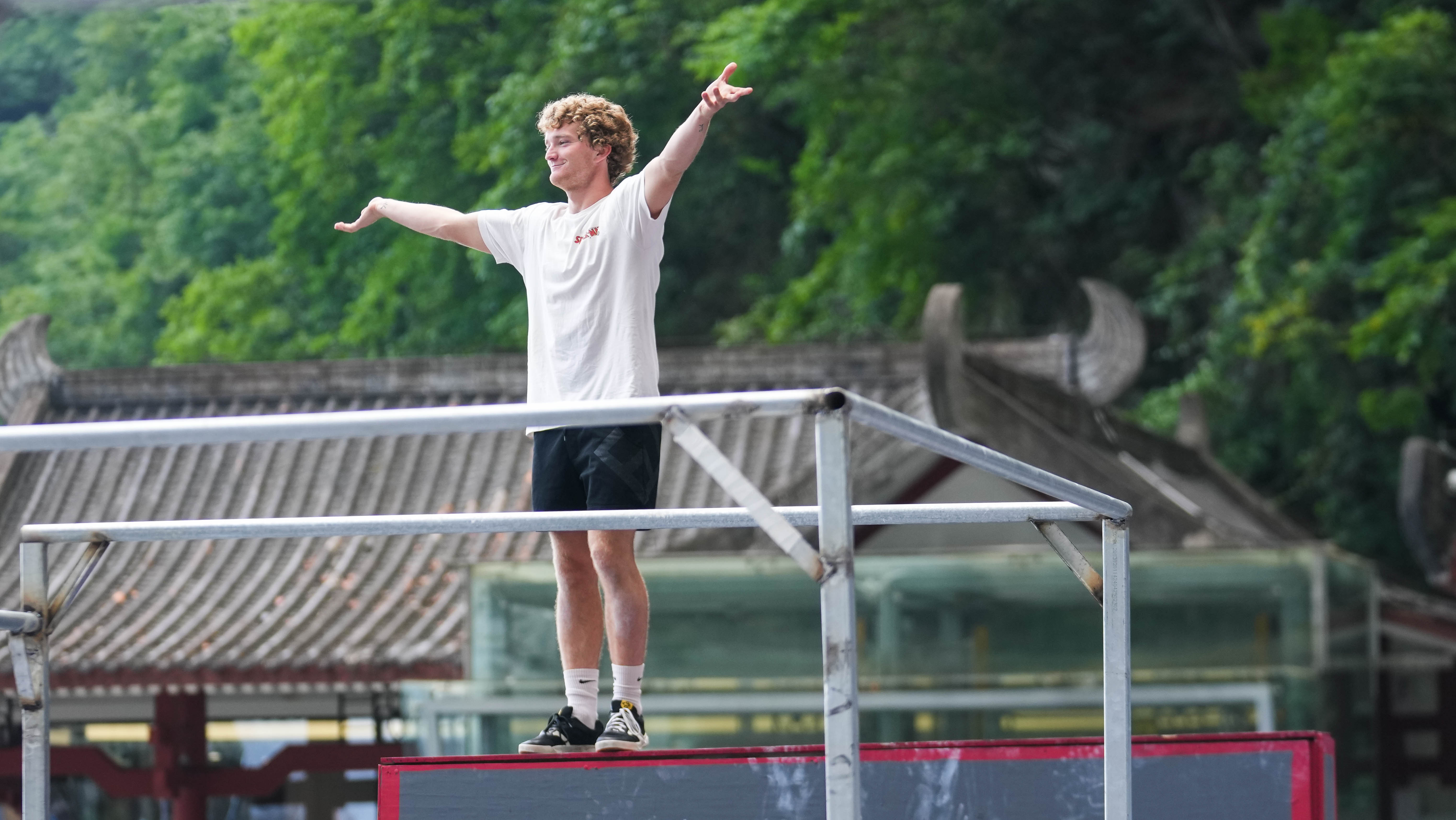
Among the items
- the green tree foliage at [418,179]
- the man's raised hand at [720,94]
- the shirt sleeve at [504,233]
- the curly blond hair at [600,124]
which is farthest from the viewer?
the green tree foliage at [418,179]

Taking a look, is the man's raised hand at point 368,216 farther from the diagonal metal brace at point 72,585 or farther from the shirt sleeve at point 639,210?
the diagonal metal brace at point 72,585

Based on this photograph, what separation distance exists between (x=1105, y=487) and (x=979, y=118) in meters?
9.14

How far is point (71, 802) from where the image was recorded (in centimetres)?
1240

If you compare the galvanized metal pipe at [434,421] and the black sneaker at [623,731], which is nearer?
the galvanized metal pipe at [434,421]

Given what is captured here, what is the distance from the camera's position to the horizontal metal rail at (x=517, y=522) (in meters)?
3.42

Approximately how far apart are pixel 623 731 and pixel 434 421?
149 cm

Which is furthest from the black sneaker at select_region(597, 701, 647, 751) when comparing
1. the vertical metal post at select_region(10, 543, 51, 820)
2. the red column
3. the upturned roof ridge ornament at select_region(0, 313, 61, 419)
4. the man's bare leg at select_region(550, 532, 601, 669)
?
the upturned roof ridge ornament at select_region(0, 313, 61, 419)

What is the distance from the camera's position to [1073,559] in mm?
3523

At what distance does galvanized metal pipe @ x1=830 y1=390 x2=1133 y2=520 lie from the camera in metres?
2.72

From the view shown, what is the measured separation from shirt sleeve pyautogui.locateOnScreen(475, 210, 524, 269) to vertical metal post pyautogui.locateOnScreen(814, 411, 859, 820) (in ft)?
5.83

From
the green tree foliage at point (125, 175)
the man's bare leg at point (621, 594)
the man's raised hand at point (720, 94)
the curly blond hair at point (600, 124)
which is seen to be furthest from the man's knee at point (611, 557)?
the green tree foliage at point (125, 175)

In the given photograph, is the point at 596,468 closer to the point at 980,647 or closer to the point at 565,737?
the point at 565,737

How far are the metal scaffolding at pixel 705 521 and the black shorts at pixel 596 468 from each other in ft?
1.19

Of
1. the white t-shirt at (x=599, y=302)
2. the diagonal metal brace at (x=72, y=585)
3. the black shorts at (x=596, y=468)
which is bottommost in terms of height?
the diagonal metal brace at (x=72, y=585)
